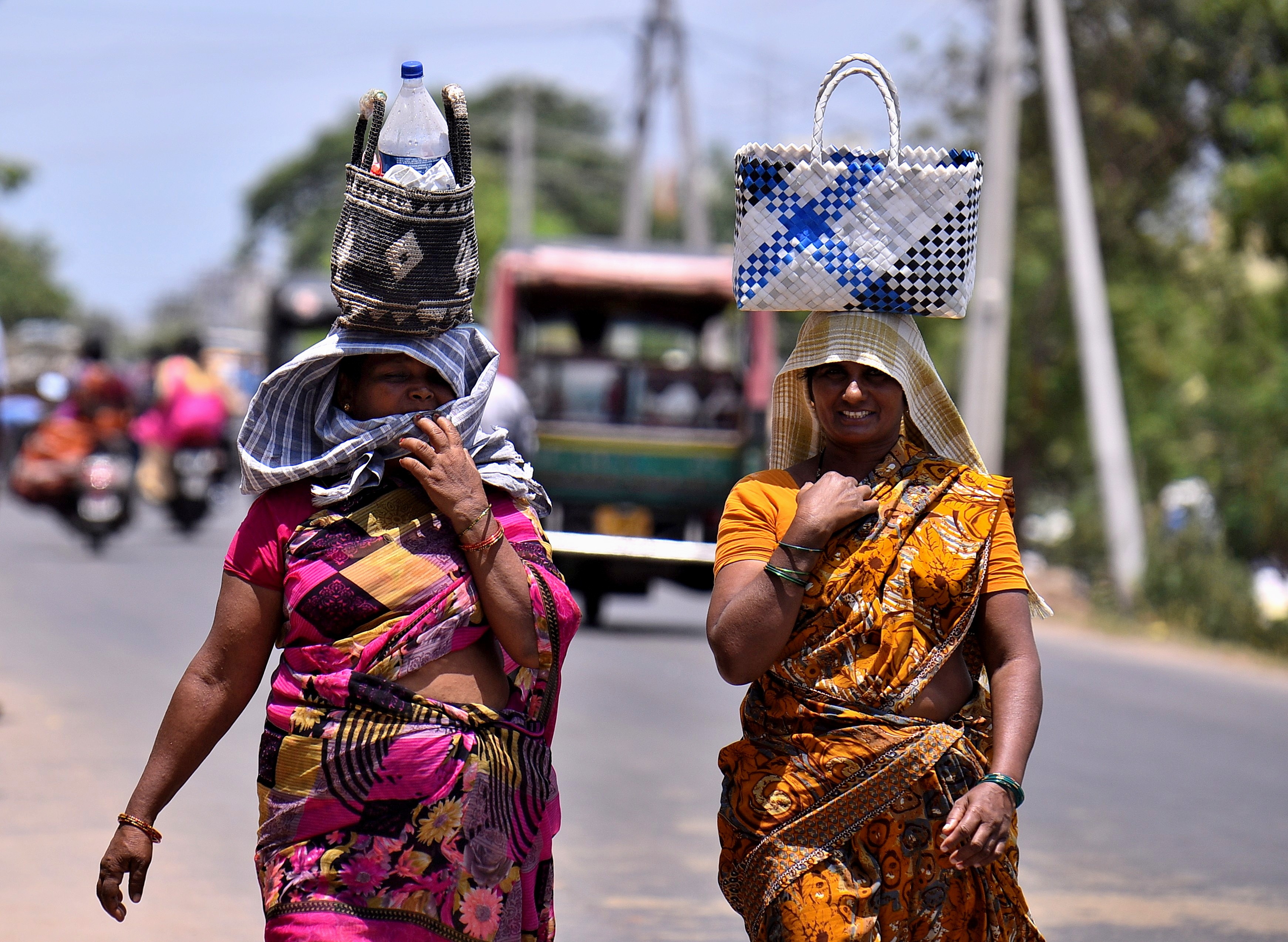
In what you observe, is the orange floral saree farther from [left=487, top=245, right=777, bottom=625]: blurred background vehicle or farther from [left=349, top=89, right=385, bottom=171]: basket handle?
[left=487, top=245, right=777, bottom=625]: blurred background vehicle

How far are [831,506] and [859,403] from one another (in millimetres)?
221

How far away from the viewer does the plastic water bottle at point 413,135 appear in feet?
10.3

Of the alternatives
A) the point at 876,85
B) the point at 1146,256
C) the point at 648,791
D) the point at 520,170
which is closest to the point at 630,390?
the point at 648,791

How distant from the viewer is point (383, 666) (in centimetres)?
300

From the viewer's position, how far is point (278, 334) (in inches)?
1039

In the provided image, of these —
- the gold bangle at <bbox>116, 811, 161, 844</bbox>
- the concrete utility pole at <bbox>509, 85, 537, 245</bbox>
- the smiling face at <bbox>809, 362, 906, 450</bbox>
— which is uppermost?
the concrete utility pole at <bbox>509, 85, 537, 245</bbox>

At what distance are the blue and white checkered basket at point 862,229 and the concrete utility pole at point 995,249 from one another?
14169 mm

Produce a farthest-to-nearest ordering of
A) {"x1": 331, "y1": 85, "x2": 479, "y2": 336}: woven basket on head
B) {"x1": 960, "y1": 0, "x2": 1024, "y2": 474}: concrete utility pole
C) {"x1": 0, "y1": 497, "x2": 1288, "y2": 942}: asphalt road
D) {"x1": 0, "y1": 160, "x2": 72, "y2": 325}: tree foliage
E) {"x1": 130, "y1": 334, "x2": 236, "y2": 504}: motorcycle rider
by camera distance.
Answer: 1. {"x1": 0, "y1": 160, "x2": 72, "y2": 325}: tree foliage
2. {"x1": 130, "y1": 334, "x2": 236, "y2": 504}: motorcycle rider
3. {"x1": 960, "y1": 0, "x2": 1024, "y2": 474}: concrete utility pole
4. {"x1": 0, "y1": 497, "x2": 1288, "y2": 942}: asphalt road
5. {"x1": 331, "y1": 85, "x2": 479, "y2": 336}: woven basket on head

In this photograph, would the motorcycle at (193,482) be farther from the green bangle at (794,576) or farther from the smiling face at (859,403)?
the green bangle at (794,576)

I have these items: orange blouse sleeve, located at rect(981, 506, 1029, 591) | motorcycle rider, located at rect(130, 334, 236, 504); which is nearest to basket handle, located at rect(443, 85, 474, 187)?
orange blouse sleeve, located at rect(981, 506, 1029, 591)

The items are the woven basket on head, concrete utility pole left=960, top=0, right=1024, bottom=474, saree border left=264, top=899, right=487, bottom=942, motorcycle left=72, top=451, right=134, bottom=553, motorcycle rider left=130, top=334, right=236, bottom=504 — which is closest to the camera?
saree border left=264, top=899, right=487, bottom=942

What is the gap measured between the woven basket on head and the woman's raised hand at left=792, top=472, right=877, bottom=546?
679 millimetres

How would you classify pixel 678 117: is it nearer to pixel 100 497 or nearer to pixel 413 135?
pixel 100 497

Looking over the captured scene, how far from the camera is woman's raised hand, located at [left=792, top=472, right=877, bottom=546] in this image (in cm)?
307
